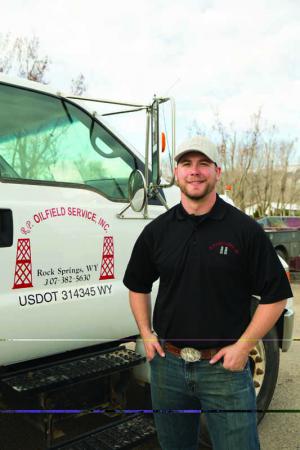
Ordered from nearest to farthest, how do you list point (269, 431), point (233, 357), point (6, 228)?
point (233, 357), point (6, 228), point (269, 431)

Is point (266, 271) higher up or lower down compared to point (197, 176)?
lower down

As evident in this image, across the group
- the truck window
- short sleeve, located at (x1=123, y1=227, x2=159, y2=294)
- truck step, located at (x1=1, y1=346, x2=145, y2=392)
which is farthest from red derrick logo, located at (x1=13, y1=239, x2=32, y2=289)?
short sleeve, located at (x1=123, y1=227, x2=159, y2=294)

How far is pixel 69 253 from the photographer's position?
2754 mm

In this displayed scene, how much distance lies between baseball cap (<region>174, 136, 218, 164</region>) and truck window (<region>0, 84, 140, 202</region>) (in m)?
0.98

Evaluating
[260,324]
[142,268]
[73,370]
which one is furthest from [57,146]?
[260,324]

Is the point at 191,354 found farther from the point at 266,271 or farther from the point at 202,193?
the point at 202,193

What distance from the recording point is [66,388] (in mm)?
2588

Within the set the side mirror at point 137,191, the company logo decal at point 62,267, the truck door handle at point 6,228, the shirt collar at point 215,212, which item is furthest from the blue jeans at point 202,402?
the side mirror at point 137,191

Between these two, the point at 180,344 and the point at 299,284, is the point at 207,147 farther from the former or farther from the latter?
the point at 299,284

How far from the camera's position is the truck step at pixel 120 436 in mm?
2539

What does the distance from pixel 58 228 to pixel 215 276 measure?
1.06 meters

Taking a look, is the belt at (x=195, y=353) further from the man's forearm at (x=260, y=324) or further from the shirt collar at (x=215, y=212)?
the shirt collar at (x=215, y=212)

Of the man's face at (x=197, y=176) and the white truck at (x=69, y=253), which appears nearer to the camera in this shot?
the man's face at (x=197, y=176)

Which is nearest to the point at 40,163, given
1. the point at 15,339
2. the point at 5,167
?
the point at 5,167
